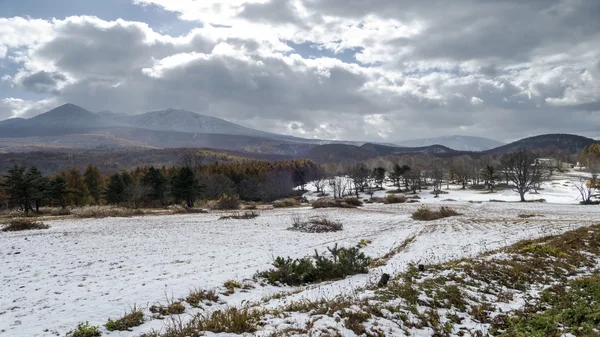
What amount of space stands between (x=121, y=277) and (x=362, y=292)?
30.9 ft

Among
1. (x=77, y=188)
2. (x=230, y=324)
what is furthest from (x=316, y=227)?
(x=77, y=188)

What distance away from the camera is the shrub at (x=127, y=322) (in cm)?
788

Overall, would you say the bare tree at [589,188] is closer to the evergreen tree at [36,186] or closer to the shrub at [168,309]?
the shrub at [168,309]

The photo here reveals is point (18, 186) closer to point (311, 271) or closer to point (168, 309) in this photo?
point (168, 309)

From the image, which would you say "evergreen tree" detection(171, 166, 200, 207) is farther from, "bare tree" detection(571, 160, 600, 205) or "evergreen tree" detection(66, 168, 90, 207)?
"bare tree" detection(571, 160, 600, 205)

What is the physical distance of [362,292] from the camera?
384 inches

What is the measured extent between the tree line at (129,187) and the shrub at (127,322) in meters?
46.3

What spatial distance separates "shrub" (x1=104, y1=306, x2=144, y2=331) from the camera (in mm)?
7883

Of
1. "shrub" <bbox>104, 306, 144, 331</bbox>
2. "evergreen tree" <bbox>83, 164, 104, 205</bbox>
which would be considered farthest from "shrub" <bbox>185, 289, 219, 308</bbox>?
"evergreen tree" <bbox>83, 164, 104, 205</bbox>

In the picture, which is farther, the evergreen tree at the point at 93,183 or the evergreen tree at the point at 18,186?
the evergreen tree at the point at 93,183

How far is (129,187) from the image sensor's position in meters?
63.2

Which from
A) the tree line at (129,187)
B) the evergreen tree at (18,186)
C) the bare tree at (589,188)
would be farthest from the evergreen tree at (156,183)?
the bare tree at (589,188)

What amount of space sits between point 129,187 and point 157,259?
54.3m

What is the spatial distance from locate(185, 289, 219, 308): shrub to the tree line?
45.6 meters
